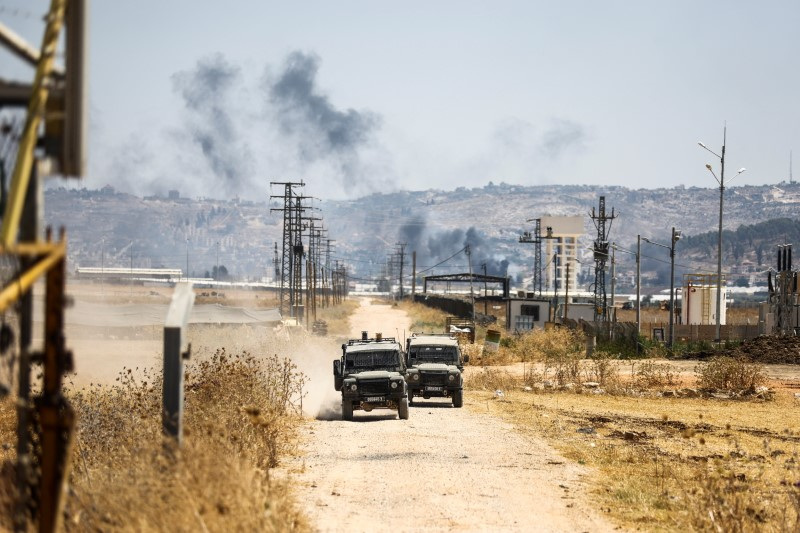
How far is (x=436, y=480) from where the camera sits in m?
17.0

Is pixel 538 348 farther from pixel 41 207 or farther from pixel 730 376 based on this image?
pixel 41 207

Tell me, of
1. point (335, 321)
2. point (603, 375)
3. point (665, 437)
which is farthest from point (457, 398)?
point (335, 321)

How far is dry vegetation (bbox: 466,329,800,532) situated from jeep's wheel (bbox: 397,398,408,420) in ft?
8.39

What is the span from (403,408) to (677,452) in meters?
7.77

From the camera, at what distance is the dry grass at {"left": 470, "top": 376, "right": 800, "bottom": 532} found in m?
13.9

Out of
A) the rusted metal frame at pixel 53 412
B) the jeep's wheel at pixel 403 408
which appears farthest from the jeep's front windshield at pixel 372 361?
the rusted metal frame at pixel 53 412

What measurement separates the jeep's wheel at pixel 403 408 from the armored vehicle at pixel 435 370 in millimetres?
3685

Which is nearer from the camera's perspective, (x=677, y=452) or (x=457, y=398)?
(x=677, y=452)

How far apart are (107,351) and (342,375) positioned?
83.8 ft

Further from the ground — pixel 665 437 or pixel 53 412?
pixel 53 412

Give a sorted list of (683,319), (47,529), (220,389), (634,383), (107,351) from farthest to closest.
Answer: (683,319) → (107,351) → (634,383) → (220,389) → (47,529)

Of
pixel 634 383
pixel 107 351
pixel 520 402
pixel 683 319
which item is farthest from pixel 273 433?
pixel 683 319

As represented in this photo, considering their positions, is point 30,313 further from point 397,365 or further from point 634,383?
point 634,383

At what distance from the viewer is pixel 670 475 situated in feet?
58.7
